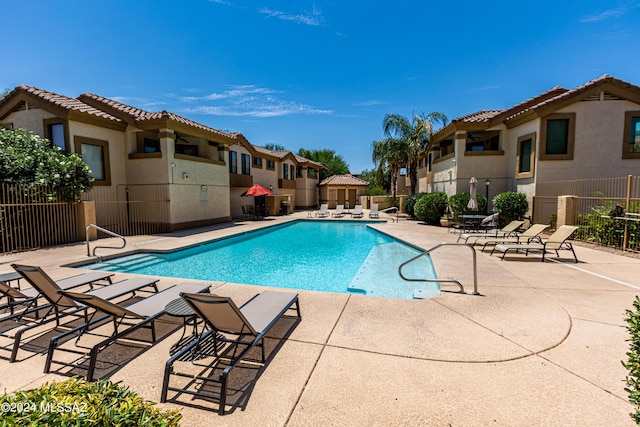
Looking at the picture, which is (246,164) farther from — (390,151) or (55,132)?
(55,132)

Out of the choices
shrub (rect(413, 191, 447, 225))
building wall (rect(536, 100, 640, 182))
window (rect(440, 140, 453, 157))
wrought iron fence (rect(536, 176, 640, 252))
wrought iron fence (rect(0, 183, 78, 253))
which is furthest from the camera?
window (rect(440, 140, 453, 157))

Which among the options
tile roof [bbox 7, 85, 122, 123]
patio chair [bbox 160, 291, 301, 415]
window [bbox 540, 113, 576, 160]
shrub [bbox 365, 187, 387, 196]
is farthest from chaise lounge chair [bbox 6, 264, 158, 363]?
shrub [bbox 365, 187, 387, 196]

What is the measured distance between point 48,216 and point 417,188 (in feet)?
92.5

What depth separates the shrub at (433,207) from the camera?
18.0 m

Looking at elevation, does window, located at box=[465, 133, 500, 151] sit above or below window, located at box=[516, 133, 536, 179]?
above

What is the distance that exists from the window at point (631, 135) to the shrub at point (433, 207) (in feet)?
27.1

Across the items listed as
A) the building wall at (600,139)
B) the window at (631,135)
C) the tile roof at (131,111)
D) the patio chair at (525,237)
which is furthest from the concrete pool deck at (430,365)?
the tile roof at (131,111)

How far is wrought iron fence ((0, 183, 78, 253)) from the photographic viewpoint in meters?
10.5

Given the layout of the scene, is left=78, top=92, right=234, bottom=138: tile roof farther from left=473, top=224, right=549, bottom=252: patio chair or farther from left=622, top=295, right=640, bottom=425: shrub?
left=622, top=295, right=640, bottom=425: shrub

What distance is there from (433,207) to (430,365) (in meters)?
16.0

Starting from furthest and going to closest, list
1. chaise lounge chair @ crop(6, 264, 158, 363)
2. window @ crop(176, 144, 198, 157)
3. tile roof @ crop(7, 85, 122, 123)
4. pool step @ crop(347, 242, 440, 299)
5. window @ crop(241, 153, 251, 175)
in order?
window @ crop(241, 153, 251, 175) < window @ crop(176, 144, 198, 157) < tile roof @ crop(7, 85, 122, 123) < pool step @ crop(347, 242, 440, 299) < chaise lounge chair @ crop(6, 264, 158, 363)

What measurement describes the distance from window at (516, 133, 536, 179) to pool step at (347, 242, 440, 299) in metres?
8.35

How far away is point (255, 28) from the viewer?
48.1 feet

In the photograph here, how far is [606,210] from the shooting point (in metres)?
10.5
